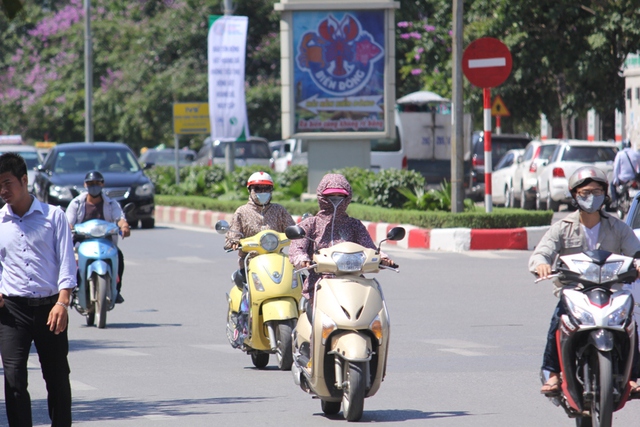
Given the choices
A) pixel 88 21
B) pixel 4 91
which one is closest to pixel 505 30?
pixel 88 21

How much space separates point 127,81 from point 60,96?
692 cm

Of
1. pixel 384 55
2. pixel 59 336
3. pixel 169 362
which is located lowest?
pixel 169 362

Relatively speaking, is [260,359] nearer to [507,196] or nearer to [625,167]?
[625,167]

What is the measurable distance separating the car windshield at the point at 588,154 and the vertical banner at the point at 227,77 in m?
6.78

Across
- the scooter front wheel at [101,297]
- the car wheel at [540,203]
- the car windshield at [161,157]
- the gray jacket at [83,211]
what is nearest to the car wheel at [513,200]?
the car wheel at [540,203]

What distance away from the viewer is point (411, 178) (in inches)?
862

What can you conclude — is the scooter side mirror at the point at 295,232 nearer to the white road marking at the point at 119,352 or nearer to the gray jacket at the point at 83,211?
the white road marking at the point at 119,352

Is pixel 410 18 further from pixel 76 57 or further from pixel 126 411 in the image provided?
pixel 126 411

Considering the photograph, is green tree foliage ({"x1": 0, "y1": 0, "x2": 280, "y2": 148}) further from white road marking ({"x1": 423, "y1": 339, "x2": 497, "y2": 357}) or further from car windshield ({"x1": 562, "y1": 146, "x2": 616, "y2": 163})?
white road marking ({"x1": 423, "y1": 339, "x2": 497, "y2": 357})

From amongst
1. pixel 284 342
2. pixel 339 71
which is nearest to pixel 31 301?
pixel 284 342

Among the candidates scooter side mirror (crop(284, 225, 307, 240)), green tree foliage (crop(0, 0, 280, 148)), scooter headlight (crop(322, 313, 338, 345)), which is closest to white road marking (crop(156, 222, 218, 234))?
green tree foliage (crop(0, 0, 280, 148))

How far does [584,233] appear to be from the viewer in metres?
7.05

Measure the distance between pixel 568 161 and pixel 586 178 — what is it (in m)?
21.6

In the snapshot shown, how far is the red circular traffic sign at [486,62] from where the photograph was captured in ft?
61.4
